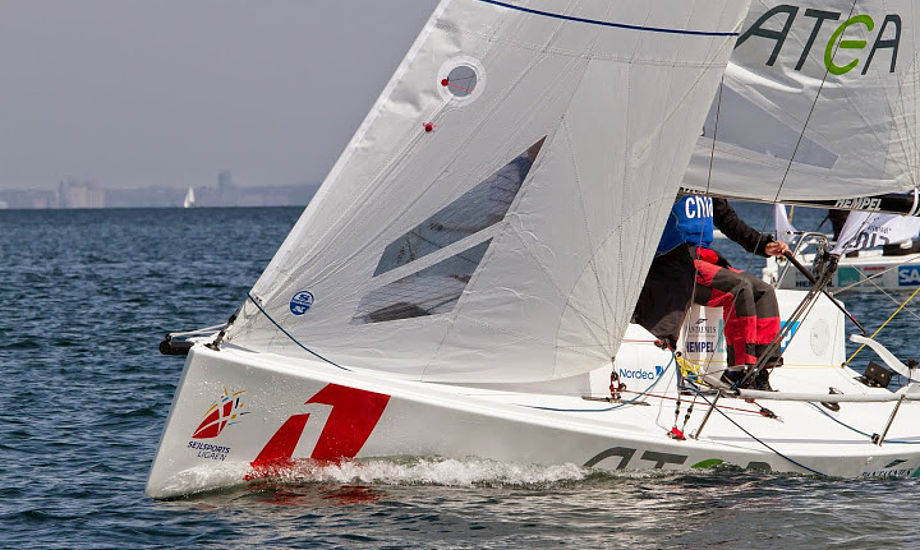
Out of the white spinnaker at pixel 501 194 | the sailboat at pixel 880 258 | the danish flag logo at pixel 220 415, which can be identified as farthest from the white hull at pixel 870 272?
the danish flag logo at pixel 220 415

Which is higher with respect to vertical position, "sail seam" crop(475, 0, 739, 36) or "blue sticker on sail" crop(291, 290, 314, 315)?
"sail seam" crop(475, 0, 739, 36)

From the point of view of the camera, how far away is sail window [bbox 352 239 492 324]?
7.30m

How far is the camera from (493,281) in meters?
7.43

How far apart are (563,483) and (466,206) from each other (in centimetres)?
179

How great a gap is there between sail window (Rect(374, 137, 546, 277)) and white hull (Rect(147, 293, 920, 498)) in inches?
30.0

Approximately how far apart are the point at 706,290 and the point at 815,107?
1.51 m

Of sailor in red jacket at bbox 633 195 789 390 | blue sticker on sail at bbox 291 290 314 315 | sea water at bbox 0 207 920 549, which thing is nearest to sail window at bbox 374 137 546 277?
blue sticker on sail at bbox 291 290 314 315

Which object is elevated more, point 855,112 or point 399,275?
point 855,112

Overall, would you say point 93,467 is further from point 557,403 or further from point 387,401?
point 557,403

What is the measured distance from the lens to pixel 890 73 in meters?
8.66

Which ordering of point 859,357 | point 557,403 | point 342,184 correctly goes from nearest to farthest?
point 342,184 < point 557,403 < point 859,357

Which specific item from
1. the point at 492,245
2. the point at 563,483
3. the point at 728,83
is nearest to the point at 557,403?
the point at 563,483

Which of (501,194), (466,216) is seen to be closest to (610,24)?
(501,194)

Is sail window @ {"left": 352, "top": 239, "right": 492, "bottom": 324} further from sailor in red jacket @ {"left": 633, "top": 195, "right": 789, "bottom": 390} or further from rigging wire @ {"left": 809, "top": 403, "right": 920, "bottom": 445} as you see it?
rigging wire @ {"left": 809, "top": 403, "right": 920, "bottom": 445}
